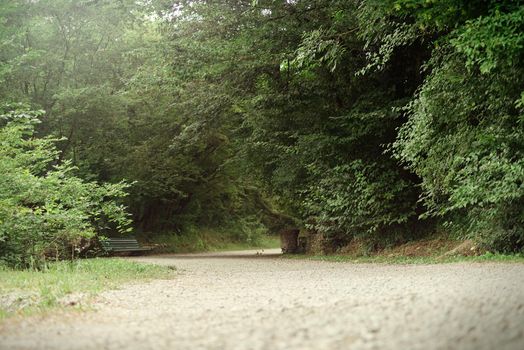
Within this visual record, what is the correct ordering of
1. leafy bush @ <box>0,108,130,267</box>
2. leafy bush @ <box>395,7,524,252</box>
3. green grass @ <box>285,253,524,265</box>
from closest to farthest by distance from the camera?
leafy bush @ <box>395,7,524,252</box>
green grass @ <box>285,253,524,265</box>
leafy bush @ <box>0,108,130,267</box>

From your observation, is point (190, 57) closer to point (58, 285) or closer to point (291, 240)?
point (291, 240)

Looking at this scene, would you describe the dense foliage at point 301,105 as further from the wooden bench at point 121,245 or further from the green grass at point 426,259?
the wooden bench at point 121,245

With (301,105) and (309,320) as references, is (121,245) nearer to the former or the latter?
(301,105)

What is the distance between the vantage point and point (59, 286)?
7895 millimetres

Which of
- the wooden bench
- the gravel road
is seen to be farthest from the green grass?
the wooden bench

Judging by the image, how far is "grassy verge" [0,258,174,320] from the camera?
253 inches

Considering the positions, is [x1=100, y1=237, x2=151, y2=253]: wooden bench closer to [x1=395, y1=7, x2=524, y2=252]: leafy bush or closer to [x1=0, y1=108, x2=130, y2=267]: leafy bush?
[x1=0, y1=108, x2=130, y2=267]: leafy bush

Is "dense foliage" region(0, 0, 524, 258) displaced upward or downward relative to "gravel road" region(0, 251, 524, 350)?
upward

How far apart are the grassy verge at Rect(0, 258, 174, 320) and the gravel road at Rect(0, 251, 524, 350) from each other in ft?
1.92

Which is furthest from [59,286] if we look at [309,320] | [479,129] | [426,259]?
[479,129]

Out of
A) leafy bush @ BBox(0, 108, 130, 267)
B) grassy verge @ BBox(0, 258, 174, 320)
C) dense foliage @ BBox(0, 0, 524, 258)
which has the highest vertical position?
dense foliage @ BBox(0, 0, 524, 258)

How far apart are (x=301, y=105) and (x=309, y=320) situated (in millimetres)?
13916

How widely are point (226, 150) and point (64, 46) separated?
975 cm

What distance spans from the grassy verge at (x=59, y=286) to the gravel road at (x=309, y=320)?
0.59 m
